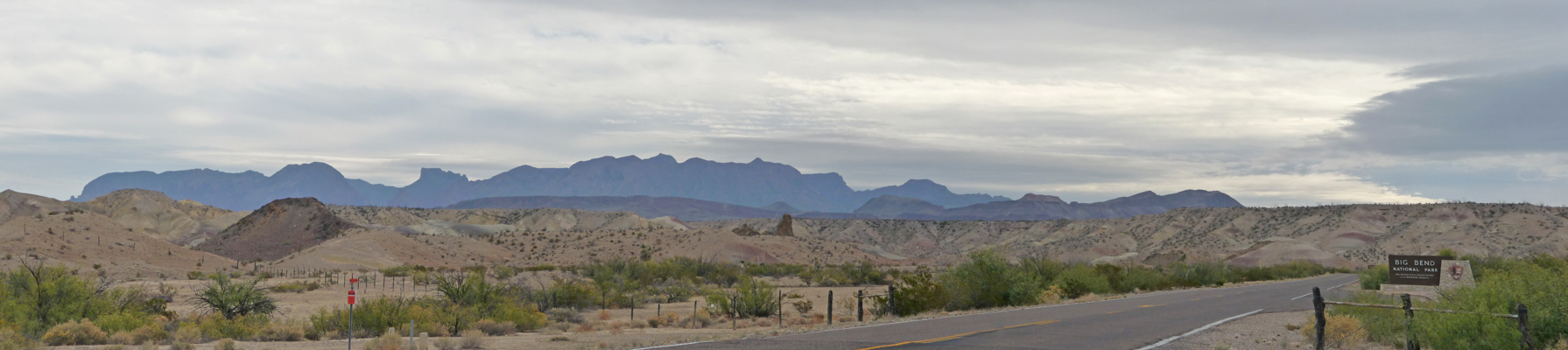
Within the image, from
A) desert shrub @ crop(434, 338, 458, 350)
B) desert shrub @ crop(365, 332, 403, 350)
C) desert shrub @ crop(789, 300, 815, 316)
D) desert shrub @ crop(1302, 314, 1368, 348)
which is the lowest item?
desert shrub @ crop(789, 300, 815, 316)

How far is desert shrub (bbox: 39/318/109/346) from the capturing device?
17.8 metres

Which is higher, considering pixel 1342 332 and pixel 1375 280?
pixel 1342 332

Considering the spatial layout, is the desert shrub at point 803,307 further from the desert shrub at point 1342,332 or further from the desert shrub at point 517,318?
the desert shrub at point 1342,332

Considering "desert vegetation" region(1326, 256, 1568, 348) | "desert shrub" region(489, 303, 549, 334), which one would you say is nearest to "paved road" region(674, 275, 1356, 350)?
"desert vegetation" region(1326, 256, 1568, 348)

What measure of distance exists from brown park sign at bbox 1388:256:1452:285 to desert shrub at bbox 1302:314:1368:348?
396cm

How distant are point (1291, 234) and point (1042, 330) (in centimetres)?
10906

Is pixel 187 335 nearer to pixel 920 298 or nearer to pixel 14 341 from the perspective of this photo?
pixel 14 341

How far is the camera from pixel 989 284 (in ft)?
92.4

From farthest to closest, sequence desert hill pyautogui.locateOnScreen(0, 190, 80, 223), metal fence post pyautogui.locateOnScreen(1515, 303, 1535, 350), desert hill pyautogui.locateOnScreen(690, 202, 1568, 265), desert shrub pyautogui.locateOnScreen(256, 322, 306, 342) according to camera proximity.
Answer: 1. desert hill pyautogui.locateOnScreen(0, 190, 80, 223)
2. desert hill pyautogui.locateOnScreen(690, 202, 1568, 265)
3. desert shrub pyautogui.locateOnScreen(256, 322, 306, 342)
4. metal fence post pyautogui.locateOnScreen(1515, 303, 1535, 350)

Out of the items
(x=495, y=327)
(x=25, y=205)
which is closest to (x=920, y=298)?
(x=495, y=327)

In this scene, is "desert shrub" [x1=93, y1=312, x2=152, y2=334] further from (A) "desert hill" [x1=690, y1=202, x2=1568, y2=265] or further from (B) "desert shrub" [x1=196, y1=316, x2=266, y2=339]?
(A) "desert hill" [x1=690, y1=202, x2=1568, y2=265]

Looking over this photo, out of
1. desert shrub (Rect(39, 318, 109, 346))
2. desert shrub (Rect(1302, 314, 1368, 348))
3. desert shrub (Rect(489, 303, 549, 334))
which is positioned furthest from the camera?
desert shrub (Rect(489, 303, 549, 334))

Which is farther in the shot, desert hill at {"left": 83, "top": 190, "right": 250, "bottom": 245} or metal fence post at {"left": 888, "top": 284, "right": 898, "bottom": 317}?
desert hill at {"left": 83, "top": 190, "right": 250, "bottom": 245}

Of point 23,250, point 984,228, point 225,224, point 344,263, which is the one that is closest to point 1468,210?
point 984,228
